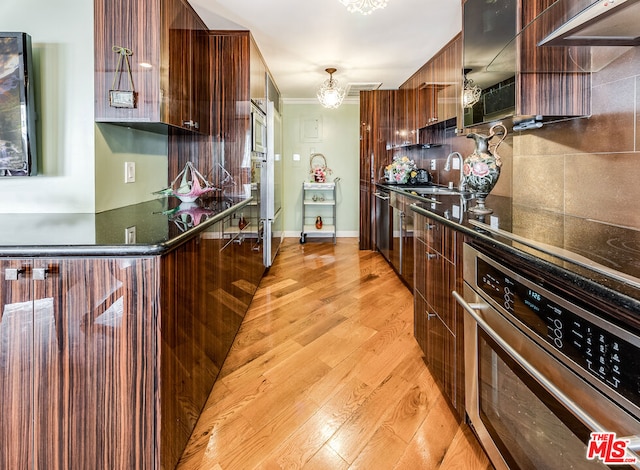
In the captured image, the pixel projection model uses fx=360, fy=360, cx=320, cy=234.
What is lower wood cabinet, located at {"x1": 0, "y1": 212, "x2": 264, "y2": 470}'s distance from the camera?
105 cm

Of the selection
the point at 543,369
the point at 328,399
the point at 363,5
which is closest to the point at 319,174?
the point at 363,5

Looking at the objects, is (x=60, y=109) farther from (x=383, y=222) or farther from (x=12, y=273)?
(x=383, y=222)

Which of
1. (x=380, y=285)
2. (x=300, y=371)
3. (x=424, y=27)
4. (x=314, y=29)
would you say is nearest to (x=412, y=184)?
(x=380, y=285)

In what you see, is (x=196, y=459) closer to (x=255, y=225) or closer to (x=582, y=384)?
(x=582, y=384)

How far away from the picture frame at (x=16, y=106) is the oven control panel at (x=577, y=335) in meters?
1.97

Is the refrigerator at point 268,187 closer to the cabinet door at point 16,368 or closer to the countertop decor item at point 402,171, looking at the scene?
the countertop decor item at point 402,171

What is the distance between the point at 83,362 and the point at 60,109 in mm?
1253

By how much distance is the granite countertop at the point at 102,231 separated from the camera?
1035 mm

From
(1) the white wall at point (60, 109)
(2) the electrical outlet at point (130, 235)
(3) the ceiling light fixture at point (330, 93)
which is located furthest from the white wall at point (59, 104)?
(3) the ceiling light fixture at point (330, 93)

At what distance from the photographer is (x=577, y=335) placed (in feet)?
2.43

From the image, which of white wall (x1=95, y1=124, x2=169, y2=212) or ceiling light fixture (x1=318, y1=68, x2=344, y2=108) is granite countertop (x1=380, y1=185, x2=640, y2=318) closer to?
white wall (x1=95, y1=124, x2=169, y2=212)

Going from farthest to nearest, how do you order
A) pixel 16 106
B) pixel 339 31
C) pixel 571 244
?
pixel 339 31, pixel 16 106, pixel 571 244

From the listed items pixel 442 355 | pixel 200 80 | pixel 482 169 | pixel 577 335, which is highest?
pixel 200 80

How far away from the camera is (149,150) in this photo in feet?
8.18
